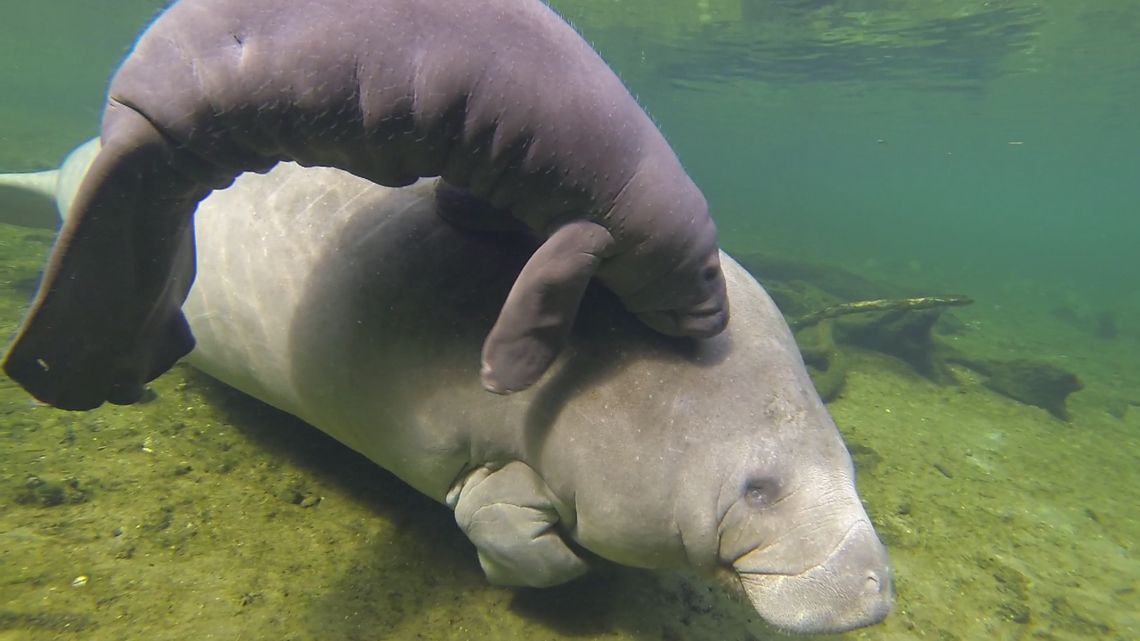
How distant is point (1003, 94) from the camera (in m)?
34.4

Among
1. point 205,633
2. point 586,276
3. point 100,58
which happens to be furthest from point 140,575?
point 100,58

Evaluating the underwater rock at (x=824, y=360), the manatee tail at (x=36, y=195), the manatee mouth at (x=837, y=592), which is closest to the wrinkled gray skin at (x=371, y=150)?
the manatee mouth at (x=837, y=592)

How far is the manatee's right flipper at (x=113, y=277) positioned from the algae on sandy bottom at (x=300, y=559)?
2.65 ft

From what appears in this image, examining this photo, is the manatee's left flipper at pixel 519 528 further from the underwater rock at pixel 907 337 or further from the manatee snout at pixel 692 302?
the underwater rock at pixel 907 337

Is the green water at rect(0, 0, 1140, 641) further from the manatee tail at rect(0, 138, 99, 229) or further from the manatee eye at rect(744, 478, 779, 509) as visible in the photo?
the manatee eye at rect(744, 478, 779, 509)

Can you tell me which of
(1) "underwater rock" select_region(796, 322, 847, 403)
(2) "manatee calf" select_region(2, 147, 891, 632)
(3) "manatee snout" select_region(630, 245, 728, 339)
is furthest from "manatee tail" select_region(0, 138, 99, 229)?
(1) "underwater rock" select_region(796, 322, 847, 403)

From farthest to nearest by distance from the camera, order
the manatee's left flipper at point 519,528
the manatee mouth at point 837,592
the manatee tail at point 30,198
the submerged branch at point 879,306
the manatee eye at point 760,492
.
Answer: the submerged branch at point 879,306
the manatee tail at point 30,198
the manatee's left flipper at point 519,528
the manatee eye at point 760,492
the manatee mouth at point 837,592

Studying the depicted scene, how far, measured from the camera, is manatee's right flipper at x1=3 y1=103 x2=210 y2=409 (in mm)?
1957

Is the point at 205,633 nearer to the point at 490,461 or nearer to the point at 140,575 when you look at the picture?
the point at 140,575

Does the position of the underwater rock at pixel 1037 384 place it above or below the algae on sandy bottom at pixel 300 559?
below

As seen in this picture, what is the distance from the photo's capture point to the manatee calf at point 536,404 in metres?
2.53

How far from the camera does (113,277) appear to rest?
6.90 feet

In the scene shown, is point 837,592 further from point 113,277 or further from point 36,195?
point 36,195

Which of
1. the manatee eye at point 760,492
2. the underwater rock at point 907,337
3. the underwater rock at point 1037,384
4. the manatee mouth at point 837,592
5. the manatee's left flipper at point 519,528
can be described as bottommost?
the underwater rock at point 1037,384
